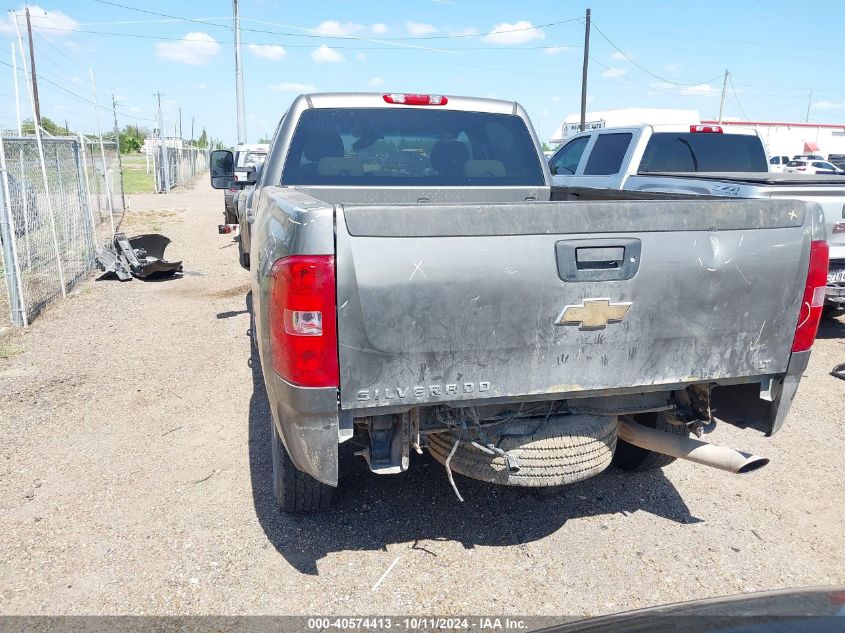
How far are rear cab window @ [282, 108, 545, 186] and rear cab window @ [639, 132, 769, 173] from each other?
403 centimetres

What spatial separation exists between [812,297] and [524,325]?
1.35 m

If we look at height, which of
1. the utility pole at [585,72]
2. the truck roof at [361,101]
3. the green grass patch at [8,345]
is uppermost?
the utility pole at [585,72]

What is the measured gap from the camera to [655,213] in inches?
106

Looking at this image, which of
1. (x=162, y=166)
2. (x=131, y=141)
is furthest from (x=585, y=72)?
(x=131, y=141)

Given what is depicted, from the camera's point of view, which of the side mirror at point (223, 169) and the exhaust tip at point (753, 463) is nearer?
the exhaust tip at point (753, 463)

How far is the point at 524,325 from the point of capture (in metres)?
2.62

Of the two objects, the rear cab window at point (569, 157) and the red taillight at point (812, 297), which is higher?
the rear cab window at point (569, 157)

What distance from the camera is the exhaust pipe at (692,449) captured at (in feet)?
10.1

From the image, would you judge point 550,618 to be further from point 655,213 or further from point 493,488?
point 655,213

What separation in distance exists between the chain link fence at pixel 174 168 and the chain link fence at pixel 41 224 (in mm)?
19200

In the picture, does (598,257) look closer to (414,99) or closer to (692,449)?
(692,449)

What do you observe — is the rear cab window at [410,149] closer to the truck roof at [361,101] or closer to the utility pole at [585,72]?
the truck roof at [361,101]

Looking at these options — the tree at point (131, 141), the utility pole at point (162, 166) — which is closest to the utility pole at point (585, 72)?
the utility pole at point (162, 166)

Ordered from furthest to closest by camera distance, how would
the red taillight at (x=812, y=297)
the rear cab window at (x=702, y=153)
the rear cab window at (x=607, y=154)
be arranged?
the rear cab window at (x=607, y=154), the rear cab window at (x=702, y=153), the red taillight at (x=812, y=297)
